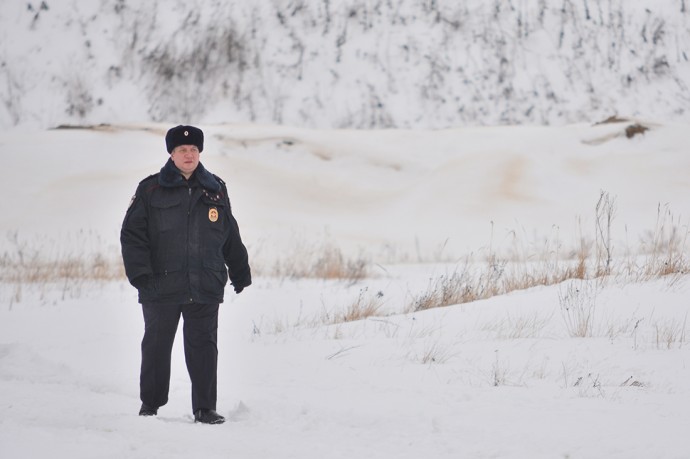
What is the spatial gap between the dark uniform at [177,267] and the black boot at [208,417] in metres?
0.02

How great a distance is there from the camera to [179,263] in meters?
3.06

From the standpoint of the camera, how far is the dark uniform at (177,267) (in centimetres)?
305

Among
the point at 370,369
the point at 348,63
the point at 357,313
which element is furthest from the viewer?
the point at 348,63

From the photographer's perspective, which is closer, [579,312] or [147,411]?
[147,411]

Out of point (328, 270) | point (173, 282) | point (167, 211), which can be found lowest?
point (328, 270)

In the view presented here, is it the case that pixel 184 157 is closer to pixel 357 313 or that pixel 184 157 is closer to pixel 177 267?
pixel 177 267

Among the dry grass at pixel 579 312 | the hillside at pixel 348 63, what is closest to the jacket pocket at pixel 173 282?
the dry grass at pixel 579 312

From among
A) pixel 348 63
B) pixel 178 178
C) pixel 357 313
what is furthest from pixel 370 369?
pixel 348 63

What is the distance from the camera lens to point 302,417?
2.99 metres

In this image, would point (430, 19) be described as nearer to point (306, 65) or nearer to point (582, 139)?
point (306, 65)

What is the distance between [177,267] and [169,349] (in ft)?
1.10

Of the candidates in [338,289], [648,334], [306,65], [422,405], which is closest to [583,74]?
[306,65]

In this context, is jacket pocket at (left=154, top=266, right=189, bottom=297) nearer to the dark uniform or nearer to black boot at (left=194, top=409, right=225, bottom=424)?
the dark uniform

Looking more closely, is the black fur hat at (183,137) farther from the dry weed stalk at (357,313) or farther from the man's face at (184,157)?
the dry weed stalk at (357,313)
